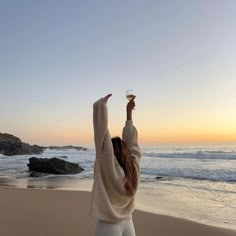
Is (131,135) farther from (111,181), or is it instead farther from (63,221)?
(63,221)

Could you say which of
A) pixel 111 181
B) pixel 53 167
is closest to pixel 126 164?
pixel 111 181

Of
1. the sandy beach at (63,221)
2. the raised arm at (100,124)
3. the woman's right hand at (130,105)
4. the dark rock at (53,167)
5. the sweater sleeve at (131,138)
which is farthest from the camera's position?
the dark rock at (53,167)

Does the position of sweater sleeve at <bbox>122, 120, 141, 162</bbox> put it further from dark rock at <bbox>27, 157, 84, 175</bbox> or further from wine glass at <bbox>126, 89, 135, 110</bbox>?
dark rock at <bbox>27, 157, 84, 175</bbox>

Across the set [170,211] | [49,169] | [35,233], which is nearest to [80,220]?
[35,233]

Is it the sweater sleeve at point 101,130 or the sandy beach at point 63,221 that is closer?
the sweater sleeve at point 101,130

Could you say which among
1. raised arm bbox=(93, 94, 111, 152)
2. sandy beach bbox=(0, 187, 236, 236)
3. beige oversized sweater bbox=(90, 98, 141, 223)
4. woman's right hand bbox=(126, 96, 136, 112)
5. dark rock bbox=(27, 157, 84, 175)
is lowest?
sandy beach bbox=(0, 187, 236, 236)

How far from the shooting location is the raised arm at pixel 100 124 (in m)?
2.83

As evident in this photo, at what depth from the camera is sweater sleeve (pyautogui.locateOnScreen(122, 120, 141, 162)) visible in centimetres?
319

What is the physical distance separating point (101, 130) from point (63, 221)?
5438 mm

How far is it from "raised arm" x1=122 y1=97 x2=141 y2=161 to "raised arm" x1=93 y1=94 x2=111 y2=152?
1.30ft

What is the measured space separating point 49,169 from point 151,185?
8714 millimetres

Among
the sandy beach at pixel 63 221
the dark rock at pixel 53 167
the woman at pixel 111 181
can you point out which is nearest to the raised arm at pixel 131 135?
the woman at pixel 111 181

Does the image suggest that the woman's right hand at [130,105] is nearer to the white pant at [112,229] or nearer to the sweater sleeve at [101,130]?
the sweater sleeve at [101,130]

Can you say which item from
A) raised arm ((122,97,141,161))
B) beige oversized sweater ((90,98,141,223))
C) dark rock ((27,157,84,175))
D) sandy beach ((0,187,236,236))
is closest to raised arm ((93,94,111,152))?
beige oversized sweater ((90,98,141,223))
